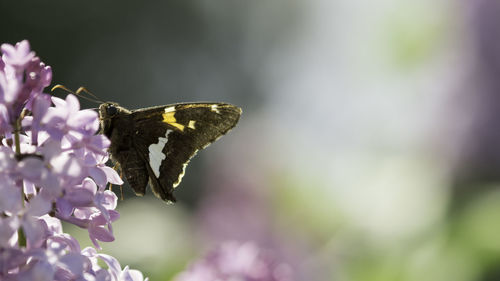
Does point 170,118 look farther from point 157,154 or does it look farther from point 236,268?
point 236,268

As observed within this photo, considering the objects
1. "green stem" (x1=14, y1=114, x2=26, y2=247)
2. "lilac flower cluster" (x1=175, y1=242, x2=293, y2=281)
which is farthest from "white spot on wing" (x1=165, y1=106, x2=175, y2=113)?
"green stem" (x1=14, y1=114, x2=26, y2=247)

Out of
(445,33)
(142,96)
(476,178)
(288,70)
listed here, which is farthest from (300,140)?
(142,96)

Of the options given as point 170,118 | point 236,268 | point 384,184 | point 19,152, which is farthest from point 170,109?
point 384,184

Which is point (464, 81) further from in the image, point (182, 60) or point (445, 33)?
point (182, 60)

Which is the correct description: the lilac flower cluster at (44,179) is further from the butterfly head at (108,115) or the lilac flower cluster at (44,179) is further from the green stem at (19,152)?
the butterfly head at (108,115)

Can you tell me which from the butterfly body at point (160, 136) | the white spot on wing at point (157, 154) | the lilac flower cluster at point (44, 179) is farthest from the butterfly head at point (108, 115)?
the lilac flower cluster at point (44, 179)
